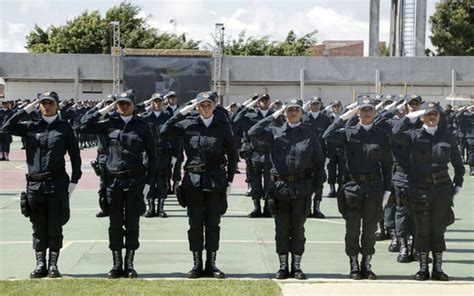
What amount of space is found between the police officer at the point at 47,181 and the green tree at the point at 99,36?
58532 millimetres

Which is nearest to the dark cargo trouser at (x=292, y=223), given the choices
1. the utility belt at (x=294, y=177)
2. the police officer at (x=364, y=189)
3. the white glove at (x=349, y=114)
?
the utility belt at (x=294, y=177)

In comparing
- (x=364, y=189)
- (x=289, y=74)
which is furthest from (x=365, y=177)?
(x=289, y=74)

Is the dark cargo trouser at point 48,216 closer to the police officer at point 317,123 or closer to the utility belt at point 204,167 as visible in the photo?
the utility belt at point 204,167

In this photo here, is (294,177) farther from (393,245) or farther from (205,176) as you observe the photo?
(393,245)

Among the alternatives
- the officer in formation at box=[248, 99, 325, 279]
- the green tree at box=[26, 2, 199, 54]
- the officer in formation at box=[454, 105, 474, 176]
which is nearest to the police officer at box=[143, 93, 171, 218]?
the officer in formation at box=[248, 99, 325, 279]

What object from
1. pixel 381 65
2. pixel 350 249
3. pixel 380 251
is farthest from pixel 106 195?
pixel 381 65

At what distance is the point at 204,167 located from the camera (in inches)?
380

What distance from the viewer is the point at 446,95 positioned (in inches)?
1870

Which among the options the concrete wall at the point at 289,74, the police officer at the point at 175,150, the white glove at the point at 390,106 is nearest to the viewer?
the white glove at the point at 390,106

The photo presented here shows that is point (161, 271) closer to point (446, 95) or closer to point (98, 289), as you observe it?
point (98, 289)

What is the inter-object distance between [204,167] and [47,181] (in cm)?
179

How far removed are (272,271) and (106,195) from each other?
220 cm

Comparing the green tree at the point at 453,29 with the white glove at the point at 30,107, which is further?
the green tree at the point at 453,29

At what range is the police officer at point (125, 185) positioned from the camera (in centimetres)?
949
